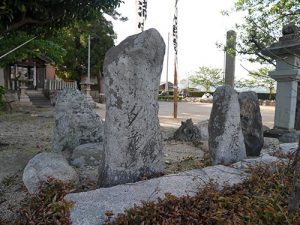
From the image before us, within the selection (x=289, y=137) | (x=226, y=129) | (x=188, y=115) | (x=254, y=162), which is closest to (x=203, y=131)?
(x=289, y=137)

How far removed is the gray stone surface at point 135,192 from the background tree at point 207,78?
34909mm

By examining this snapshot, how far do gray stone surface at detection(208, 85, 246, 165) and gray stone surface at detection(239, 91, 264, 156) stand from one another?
0.65 meters

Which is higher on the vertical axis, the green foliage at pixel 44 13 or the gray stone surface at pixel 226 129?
the green foliage at pixel 44 13

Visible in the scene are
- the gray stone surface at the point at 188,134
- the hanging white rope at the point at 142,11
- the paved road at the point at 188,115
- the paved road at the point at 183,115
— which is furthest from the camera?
the paved road at the point at 188,115

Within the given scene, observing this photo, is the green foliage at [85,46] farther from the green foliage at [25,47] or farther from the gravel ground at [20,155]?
the gravel ground at [20,155]

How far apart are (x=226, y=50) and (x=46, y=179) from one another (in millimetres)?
8178

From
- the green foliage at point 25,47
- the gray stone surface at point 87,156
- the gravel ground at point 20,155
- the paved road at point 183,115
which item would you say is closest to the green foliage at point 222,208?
the gravel ground at point 20,155

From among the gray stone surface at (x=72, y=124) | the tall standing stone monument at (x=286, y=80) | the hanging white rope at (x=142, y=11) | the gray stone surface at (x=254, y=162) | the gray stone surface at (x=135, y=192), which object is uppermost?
the hanging white rope at (x=142, y=11)

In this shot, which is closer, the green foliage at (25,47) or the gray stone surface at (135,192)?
the gray stone surface at (135,192)

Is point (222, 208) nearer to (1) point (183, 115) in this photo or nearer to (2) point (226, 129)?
(2) point (226, 129)

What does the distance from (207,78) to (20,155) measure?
34938 mm

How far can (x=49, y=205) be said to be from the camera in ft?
8.95

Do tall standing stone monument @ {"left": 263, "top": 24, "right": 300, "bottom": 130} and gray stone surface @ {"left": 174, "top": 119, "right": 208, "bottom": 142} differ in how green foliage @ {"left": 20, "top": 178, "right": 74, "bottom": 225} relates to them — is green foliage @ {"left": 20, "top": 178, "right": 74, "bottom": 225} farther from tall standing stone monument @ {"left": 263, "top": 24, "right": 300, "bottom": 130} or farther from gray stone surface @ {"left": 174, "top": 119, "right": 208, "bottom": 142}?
tall standing stone monument @ {"left": 263, "top": 24, "right": 300, "bottom": 130}

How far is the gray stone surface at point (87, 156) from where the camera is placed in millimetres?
4430
